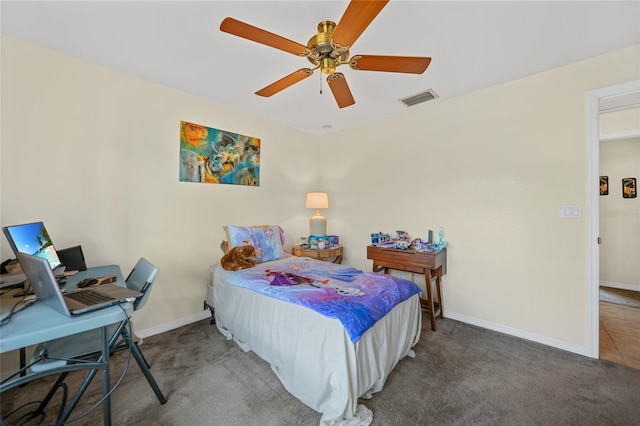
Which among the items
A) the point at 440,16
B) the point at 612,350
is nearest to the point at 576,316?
the point at 612,350

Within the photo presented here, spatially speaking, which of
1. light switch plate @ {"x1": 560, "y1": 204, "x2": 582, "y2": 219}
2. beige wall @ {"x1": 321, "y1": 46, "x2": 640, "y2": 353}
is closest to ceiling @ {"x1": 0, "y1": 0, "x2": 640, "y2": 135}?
beige wall @ {"x1": 321, "y1": 46, "x2": 640, "y2": 353}

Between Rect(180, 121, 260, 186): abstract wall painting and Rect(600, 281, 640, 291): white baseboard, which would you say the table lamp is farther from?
Rect(600, 281, 640, 291): white baseboard

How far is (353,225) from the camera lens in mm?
3822

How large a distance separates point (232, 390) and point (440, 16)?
2.84 metres

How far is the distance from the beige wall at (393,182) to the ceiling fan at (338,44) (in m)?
1.52

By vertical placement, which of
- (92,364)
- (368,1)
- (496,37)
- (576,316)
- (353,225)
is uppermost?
(496,37)

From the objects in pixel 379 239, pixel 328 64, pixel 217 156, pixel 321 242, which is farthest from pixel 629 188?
pixel 217 156

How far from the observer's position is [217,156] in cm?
299

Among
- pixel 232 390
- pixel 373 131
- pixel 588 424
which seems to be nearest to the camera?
pixel 588 424

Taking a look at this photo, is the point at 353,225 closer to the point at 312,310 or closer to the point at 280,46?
the point at 312,310

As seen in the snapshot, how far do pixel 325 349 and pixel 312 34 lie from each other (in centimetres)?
212

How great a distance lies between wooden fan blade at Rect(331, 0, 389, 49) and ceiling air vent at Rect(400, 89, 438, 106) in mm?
1586

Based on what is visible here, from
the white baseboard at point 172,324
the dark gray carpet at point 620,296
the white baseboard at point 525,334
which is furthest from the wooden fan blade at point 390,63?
the dark gray carpet at point 620,296

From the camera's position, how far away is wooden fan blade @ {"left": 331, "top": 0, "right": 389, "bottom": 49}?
46.2 inches
